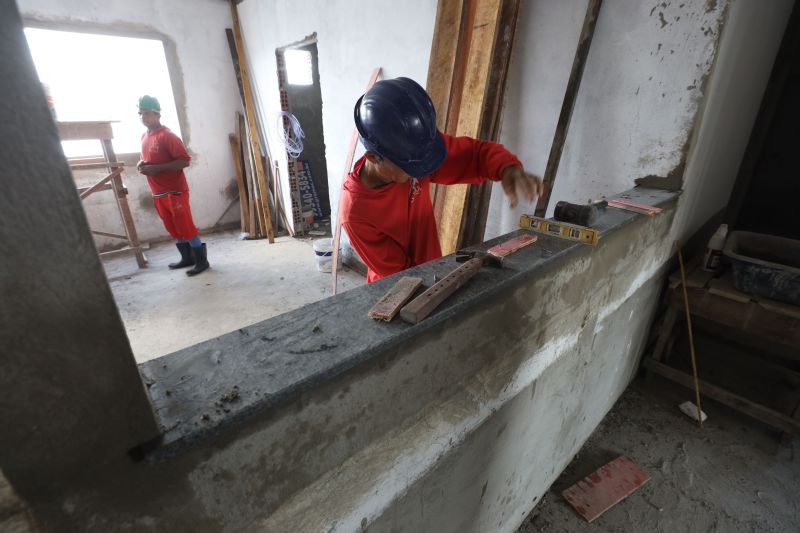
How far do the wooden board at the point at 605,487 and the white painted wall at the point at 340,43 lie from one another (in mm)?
2991

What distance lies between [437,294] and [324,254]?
3651mm

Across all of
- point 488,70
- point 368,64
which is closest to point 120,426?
point 488,70

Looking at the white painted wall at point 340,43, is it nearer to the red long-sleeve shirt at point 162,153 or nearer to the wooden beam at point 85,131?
the red long-sleeve shirt at point 162,153

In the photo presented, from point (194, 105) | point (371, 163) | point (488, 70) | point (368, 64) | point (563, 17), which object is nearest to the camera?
point (371, 163)

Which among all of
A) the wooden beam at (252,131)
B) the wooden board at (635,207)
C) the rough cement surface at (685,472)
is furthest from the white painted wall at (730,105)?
the wooden beam at (252,131)

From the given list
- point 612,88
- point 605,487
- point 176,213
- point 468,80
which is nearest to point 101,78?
point 176,213

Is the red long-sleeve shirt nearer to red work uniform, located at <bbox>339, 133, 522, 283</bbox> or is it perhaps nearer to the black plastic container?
red work uniform, located at <bbox>339, 133, 522, 283</bbox>

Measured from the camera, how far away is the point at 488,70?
2.30 metres

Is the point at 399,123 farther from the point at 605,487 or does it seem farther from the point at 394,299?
the point at 605,487

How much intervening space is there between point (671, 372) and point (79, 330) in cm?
319

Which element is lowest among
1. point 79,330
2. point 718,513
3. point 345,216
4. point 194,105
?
point 718,513

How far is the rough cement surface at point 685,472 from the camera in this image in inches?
74.5

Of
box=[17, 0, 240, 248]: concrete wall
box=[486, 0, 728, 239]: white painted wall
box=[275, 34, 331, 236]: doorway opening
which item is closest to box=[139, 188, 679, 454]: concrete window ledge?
box=[486, 0, 728, 239]: white painted wall

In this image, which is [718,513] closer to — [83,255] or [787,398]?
[787,398]
